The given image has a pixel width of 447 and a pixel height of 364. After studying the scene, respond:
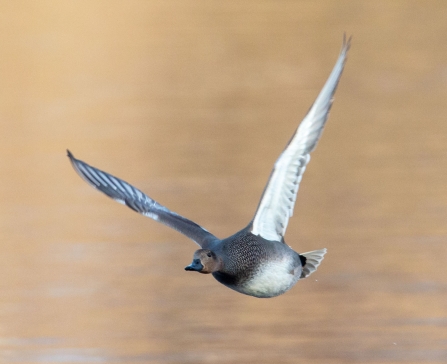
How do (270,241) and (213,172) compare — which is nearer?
(270,241)

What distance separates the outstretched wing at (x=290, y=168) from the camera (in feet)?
12.3

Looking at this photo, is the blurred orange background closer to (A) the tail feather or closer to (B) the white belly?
(A) the tail feather

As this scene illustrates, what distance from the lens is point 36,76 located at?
1020cm

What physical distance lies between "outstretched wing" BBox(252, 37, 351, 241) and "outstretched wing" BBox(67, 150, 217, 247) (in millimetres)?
384

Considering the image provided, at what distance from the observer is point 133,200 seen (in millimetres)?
4621

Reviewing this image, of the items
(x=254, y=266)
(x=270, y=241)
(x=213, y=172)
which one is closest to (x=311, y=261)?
(x=270, y=241)

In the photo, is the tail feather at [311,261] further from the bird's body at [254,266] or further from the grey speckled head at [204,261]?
the grey speckled head at [204,261]

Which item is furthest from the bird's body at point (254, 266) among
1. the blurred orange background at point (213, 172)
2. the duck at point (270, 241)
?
the blurred orange background at point (213, 172)

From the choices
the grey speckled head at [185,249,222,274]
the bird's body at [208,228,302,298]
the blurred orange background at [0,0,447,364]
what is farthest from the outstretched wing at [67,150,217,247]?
the blurred orange background at [0,0,447,364]

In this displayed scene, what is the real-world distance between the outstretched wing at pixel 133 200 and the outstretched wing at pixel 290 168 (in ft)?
1.26

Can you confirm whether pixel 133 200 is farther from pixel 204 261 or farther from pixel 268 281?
pixel 268 281

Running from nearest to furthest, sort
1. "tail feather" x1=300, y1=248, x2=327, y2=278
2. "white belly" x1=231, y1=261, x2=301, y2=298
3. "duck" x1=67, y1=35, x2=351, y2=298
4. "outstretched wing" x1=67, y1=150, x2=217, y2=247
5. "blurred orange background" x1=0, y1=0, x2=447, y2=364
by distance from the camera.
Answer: "duck" x1=67, y1=35, x2=351, y2=298
"white belly" x1=231, y1=261, x2=301, y2=298
"outstretched wing" x1=67, y1=150, x2=217, y2=247
"tail feather" x1=300, y1=248, x2=327, y2=278
"blurred orange background" x1=0, y1=0, x2=447, y2=364

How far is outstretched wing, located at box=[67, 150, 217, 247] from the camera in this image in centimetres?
448

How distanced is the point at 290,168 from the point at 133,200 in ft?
3.32
